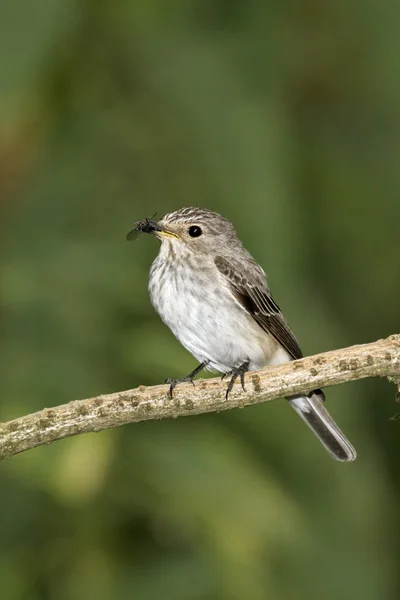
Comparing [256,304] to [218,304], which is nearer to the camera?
[218,304]

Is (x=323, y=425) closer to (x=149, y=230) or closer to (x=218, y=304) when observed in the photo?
(x=218, y=304)

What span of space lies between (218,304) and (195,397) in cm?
158

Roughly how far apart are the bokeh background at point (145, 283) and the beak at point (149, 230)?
10 cm

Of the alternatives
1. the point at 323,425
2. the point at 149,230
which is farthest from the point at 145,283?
the point at 323,425

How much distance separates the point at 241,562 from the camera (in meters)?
5.16

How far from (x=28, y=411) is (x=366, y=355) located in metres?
1.55

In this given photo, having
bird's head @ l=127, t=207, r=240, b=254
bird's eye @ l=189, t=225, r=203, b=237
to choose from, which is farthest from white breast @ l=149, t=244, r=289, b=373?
bird's eye @ l=189, t=225, r=203, b=237

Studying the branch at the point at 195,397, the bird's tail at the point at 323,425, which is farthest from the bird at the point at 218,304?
the branch at the point at 195,397

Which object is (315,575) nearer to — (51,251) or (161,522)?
(161,522)

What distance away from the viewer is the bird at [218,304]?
6.24 metres

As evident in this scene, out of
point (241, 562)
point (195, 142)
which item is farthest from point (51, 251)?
point (241, 562)

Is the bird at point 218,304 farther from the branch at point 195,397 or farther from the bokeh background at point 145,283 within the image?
the branch at point 195,397

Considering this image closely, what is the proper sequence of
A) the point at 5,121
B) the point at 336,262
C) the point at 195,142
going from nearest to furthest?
the point at 5,121
the point at 195,142
the point at 336,262

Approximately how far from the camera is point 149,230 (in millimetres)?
6340
